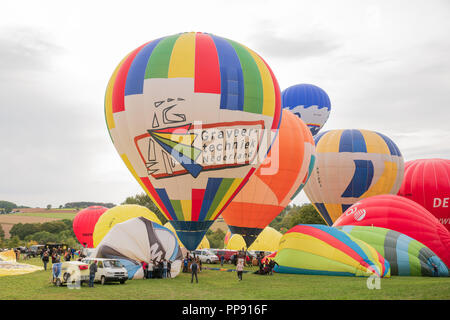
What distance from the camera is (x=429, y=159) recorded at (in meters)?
35.2

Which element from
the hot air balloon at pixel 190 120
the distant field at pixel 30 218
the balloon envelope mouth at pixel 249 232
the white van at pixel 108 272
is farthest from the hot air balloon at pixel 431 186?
the distant field at pixel 30 218

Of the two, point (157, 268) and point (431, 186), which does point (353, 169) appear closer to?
point (431, 186)

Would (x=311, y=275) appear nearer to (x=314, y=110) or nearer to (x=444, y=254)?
(x=444, y=254)

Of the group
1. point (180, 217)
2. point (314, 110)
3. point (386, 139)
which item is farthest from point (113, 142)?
point (314, 110)

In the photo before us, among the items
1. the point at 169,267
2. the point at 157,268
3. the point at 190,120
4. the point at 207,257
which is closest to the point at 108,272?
the point at 157,268

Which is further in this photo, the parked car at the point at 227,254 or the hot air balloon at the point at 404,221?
the parked car at the point at 227,254

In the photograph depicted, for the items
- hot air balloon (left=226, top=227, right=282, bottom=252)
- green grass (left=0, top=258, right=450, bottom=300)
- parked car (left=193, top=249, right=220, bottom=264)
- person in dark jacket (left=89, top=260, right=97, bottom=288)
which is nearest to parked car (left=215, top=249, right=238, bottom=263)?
parked car (left=193, top=249, right=220, bottom=264)

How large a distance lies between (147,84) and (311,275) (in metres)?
10.2

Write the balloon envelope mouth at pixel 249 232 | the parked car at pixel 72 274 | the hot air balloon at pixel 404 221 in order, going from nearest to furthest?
the parked car at pixel 72 274 → the hot air balloon at pixel 404 221 → the balloon envelope mouth at pixel 249 232

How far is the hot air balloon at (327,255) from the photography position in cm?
1911

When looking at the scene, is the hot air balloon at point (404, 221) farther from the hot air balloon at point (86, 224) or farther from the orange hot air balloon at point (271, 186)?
the hot air balloon at point (86, 224)

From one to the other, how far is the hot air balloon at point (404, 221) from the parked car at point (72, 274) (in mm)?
12697

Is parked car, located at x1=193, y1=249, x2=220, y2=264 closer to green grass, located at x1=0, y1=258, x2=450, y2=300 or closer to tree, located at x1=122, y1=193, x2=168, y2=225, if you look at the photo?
green grass, located at x1=0, y1=258, x2=450, y2=300

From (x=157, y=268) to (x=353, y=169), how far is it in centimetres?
1889
